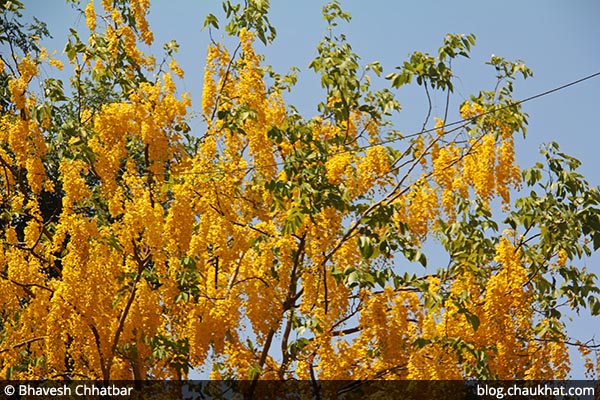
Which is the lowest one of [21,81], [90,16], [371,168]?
[371,168]

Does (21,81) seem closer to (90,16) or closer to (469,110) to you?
(90,16)

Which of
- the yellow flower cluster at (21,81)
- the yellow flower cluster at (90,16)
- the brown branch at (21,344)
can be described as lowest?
the brown branch at (21,344)

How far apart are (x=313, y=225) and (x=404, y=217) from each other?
69 centimetres

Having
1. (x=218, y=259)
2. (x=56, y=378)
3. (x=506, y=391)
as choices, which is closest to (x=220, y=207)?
(x=218, y=259)

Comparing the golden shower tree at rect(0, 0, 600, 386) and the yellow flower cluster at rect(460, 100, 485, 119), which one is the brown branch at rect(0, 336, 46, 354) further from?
the yellow flower cluster at rect(460, 100, 485, 119)

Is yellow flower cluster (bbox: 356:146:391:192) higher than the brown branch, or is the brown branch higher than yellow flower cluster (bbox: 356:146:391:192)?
yellow flower cluster (bbox: 356:146:391:192)

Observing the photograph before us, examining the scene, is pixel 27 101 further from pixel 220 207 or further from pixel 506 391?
pixel 506 391

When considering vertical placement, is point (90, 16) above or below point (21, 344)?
above

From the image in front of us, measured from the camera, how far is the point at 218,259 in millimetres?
6570
